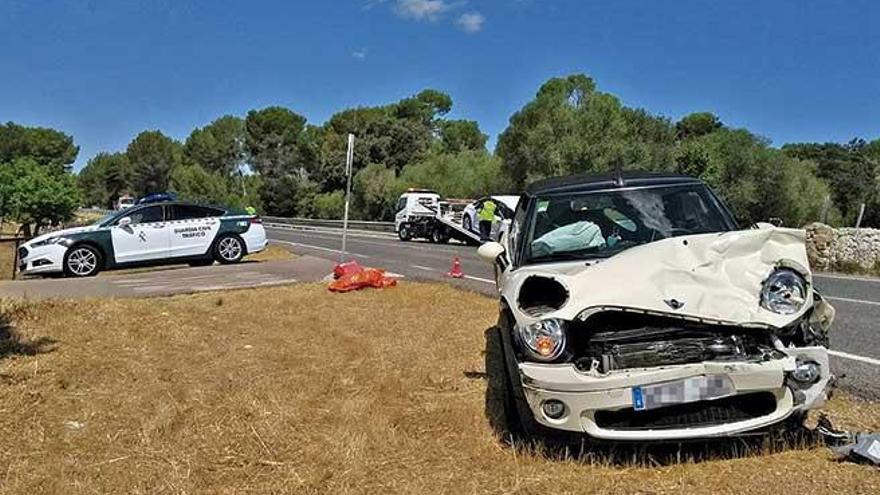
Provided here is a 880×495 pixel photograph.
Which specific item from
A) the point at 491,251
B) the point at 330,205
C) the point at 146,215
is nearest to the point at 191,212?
the point at 146,215

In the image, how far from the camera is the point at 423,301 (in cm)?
1012

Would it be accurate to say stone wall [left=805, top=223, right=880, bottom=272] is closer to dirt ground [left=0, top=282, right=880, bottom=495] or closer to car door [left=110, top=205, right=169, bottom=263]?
dirt ground [left=0, top=282, right=880, bottom=495]

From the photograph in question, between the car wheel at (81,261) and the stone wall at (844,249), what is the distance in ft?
51.3

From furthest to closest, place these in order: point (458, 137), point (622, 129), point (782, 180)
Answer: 1. point (458, 137)
2. point (782, 180)
3. point (622, 129)

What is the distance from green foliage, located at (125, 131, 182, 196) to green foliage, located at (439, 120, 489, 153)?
4036 centimetres

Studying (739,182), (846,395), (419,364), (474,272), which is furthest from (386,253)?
(739,182)

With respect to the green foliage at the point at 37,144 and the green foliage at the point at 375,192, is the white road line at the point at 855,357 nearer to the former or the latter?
the green foliage at the point at 375,192

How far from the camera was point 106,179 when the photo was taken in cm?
11031

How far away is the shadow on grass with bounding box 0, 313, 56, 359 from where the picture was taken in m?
6.49

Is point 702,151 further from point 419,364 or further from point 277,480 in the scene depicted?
point 277,480

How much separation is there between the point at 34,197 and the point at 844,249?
145ft

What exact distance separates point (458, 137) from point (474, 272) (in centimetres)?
6646

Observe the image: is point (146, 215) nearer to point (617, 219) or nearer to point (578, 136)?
point (617, 219)

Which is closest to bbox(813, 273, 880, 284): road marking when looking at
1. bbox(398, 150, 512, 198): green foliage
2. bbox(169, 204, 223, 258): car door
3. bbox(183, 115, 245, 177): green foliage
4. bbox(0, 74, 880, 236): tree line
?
bbox(0, 74, 880, 236): tree line
